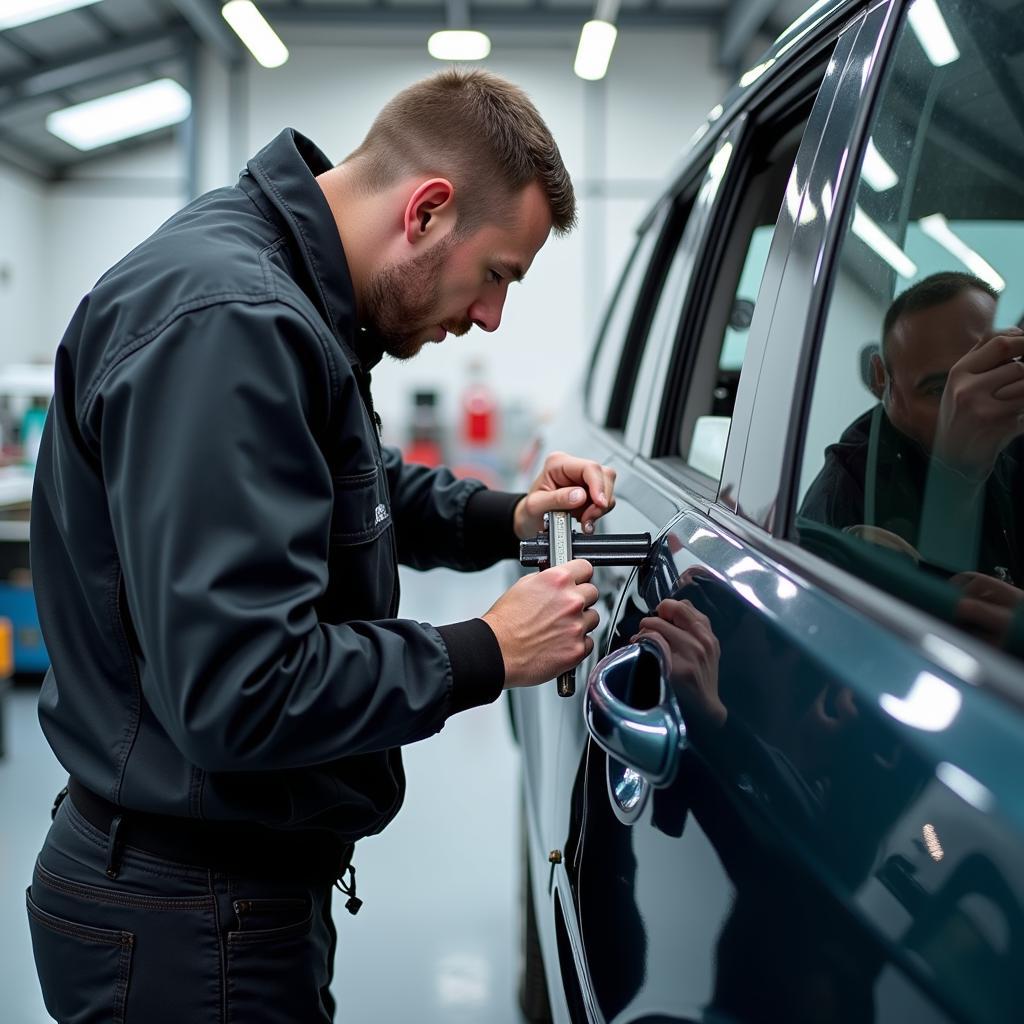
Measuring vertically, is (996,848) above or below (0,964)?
above

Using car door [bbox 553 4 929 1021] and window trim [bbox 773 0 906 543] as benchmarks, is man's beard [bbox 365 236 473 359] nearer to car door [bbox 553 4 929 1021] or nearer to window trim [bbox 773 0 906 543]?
car door [bbox 553 4 929 1021]

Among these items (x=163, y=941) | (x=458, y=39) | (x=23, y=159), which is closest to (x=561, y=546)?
(x=163, y=941)

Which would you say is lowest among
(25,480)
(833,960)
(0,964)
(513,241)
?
(0,964)

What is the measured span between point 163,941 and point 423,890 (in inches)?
69.5

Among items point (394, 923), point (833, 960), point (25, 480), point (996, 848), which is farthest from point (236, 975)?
point (25, 480)

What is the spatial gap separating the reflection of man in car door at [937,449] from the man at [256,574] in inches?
12.1

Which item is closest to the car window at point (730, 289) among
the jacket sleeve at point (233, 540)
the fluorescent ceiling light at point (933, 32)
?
the fluorescent ceiling light at point (933, 32)

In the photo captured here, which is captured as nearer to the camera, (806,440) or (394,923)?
(806,440)

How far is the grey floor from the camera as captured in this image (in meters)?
2.29

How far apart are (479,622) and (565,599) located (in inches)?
3.8

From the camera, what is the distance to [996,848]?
0.46m

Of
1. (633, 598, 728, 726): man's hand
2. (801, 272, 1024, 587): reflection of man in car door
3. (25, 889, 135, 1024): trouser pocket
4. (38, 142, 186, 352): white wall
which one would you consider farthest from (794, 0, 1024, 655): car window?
(38, 142, 186, 352): white wall

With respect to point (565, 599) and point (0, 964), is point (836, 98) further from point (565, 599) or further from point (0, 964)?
point (0, 964)

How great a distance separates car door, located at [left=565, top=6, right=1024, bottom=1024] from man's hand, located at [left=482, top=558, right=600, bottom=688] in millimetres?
53
